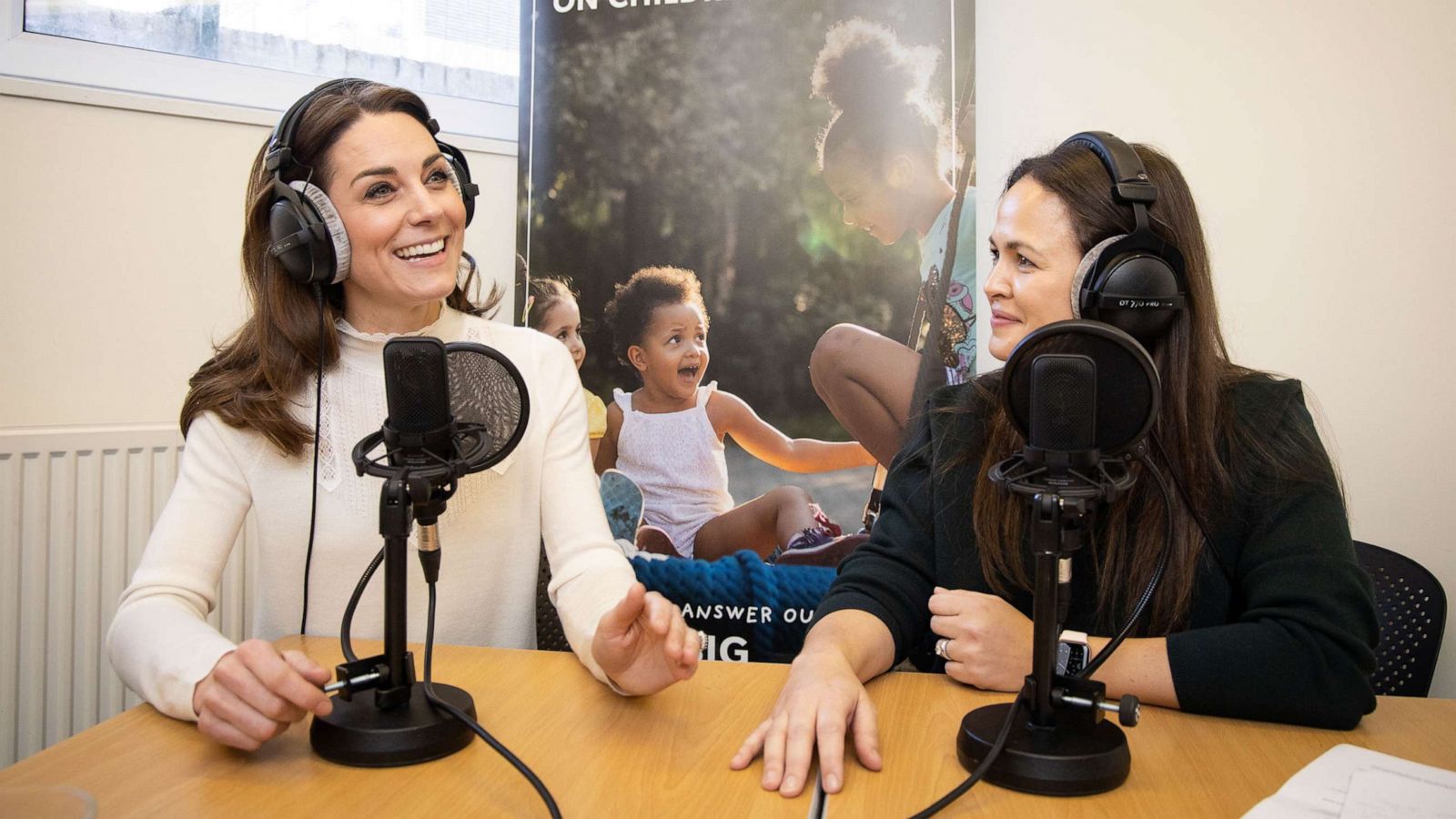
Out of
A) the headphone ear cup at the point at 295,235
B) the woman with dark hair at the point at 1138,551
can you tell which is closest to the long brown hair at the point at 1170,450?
the woman with dark hair at the point at 1138,551

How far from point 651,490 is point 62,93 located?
5.11ft

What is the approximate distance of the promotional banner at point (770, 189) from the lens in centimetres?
221

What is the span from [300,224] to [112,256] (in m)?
1.36

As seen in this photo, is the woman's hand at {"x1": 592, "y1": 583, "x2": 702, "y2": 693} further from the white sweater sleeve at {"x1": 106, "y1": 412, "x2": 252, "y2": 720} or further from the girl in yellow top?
the girl in yellow top

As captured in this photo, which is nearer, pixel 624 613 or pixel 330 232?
pixel 624 613

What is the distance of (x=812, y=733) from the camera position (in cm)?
92

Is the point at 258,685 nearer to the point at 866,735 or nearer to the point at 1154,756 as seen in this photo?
the point at 866,735

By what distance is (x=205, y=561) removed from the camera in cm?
129

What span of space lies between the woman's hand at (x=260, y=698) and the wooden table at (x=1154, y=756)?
1.54 feet

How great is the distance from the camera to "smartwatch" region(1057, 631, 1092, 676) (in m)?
1.08

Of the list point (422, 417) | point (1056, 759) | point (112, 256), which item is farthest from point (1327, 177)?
point (112, 256)

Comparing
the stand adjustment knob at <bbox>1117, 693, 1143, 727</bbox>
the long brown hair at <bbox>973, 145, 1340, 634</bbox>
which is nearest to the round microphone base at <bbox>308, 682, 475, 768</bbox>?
the stand adjustment knob at <bbox>1117, 693, 1143, 727</bbox>

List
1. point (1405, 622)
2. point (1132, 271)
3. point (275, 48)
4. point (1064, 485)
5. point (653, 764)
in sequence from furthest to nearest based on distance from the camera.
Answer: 1. point (275, 48)
2. point (1405, 622)
3. point (1132, 271)
4. point (653, 764)
5. point (1064, 485)

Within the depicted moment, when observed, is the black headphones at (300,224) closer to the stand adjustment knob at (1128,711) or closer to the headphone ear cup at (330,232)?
the headphone ear cup at (330,232)
